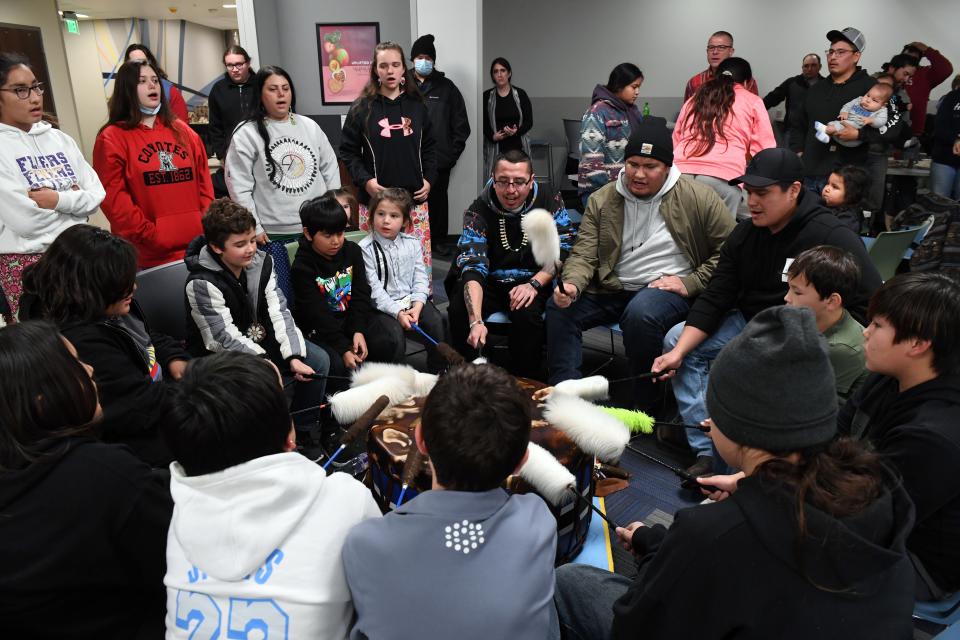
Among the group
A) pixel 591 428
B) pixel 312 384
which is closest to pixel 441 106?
pixel 312 384

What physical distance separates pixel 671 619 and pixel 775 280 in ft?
6.09

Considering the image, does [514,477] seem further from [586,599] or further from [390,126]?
[390,126]

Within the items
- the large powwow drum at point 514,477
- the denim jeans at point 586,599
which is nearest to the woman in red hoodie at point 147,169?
the large powwow drum at point 514,477

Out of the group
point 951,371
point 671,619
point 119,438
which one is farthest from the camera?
point 119,438

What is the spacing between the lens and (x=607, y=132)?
12.7 feet

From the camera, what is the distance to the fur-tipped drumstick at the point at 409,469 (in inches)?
61.6

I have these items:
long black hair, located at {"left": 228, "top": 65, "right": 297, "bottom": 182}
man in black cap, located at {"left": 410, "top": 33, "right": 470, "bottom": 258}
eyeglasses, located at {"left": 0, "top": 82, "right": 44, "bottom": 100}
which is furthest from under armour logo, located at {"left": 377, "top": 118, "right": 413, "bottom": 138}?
eyeglasses, located at {"left": 0, "top": 82, "right": 44, "bottom": 100}

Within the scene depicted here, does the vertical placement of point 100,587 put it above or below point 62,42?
below

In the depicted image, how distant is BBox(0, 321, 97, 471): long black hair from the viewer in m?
1.11

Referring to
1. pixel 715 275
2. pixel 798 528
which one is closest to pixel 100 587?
pixel 798 528

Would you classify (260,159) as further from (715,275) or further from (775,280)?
(775,280)

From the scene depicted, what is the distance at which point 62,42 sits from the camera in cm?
672

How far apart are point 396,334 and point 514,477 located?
146 cm

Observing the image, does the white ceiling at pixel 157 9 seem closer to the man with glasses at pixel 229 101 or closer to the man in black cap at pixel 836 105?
the man with glasses at pixel 229 101
